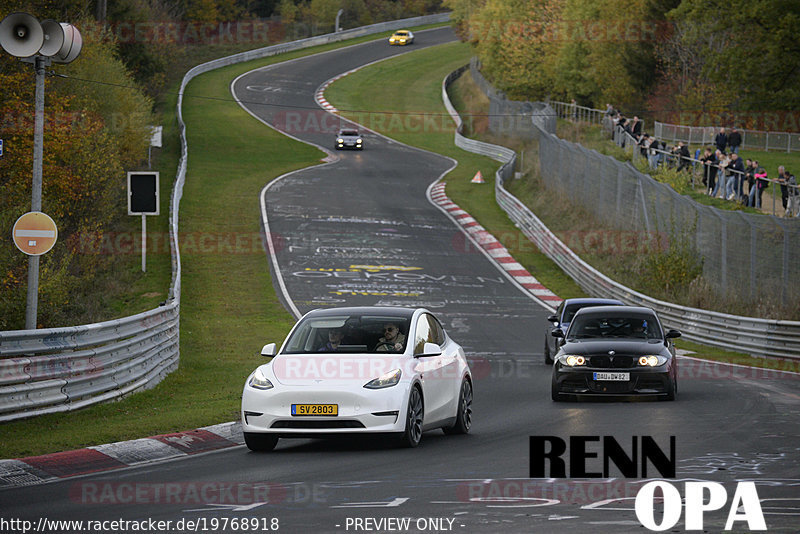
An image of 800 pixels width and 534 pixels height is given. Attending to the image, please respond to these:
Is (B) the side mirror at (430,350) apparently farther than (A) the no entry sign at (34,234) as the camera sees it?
No

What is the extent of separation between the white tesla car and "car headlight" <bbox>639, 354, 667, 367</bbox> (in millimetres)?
4278

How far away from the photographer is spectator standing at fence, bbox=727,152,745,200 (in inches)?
1361

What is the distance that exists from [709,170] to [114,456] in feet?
93.7

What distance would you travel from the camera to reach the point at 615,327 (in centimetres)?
1884

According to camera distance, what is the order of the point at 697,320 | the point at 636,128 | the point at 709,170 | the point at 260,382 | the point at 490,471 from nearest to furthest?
the point at 490,471 < the point at 260,382 < the point at 697,320 < the point at 709,170 < the point at 636,128

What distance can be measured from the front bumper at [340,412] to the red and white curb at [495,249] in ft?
78.2

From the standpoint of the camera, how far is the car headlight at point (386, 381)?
40.4 feet

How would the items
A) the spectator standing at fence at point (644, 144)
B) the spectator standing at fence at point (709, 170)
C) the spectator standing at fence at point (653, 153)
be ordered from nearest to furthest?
the spectator standing at fence at point (709, 170), the spectator standing at fence at point (653, 153), the spectator standing at fence at point (644, 144)

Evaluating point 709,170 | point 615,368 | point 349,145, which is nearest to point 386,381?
point 615,368

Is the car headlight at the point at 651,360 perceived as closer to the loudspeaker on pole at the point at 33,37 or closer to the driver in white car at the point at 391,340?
the driver in white car at the point at 391,340

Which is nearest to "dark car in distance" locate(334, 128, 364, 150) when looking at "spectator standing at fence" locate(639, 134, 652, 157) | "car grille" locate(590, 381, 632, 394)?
"spectator standing at fence" locate(639, 134, 652, 157)

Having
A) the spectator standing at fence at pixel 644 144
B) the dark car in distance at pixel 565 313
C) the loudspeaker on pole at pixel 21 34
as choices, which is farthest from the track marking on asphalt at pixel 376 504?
the spectator standing at fence at pixel 644 144

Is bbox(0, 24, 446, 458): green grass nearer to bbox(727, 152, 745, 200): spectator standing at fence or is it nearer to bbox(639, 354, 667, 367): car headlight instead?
bbox(639, 354, 667, 367): car headlight

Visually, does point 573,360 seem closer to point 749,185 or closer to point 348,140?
point 749,185
